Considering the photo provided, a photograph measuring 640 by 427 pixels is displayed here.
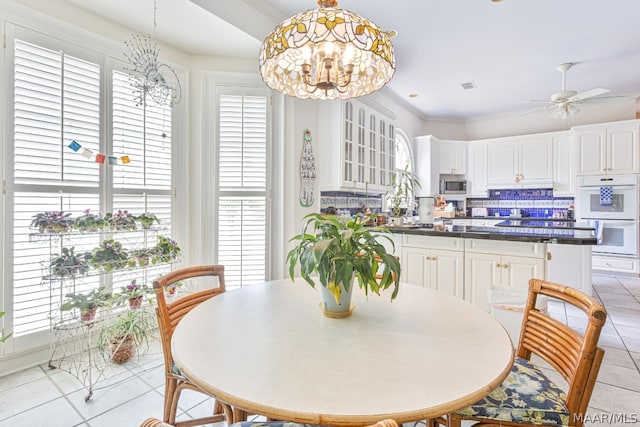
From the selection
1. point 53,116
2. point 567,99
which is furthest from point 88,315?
point 567,99

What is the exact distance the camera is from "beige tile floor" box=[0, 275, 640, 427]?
5.57 feet

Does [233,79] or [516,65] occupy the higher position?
[516,65]

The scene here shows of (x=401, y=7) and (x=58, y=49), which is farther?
(x=401, y=7)

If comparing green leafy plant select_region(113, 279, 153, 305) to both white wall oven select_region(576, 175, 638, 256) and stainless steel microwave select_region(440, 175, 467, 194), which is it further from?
white wall oven select_region(576, 175, 638, 256)

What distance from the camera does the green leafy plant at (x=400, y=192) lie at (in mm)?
3815

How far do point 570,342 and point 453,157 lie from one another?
585 centimetres

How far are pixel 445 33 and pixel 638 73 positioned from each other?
3359mm

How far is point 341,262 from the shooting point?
1.09 meters

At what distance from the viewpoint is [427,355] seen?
0.89 m

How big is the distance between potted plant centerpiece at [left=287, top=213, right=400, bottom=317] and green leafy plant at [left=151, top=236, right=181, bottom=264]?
166 cm

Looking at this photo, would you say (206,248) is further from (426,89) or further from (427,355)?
(426,89)

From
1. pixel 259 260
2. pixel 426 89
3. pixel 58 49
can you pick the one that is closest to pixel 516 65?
pixel 426 89

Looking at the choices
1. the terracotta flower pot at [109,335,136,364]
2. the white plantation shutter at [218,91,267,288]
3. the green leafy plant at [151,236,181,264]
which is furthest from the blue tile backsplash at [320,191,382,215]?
the terracotta flower pot at [109,335,136,364]

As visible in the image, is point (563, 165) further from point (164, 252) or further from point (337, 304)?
point (164, 252)
